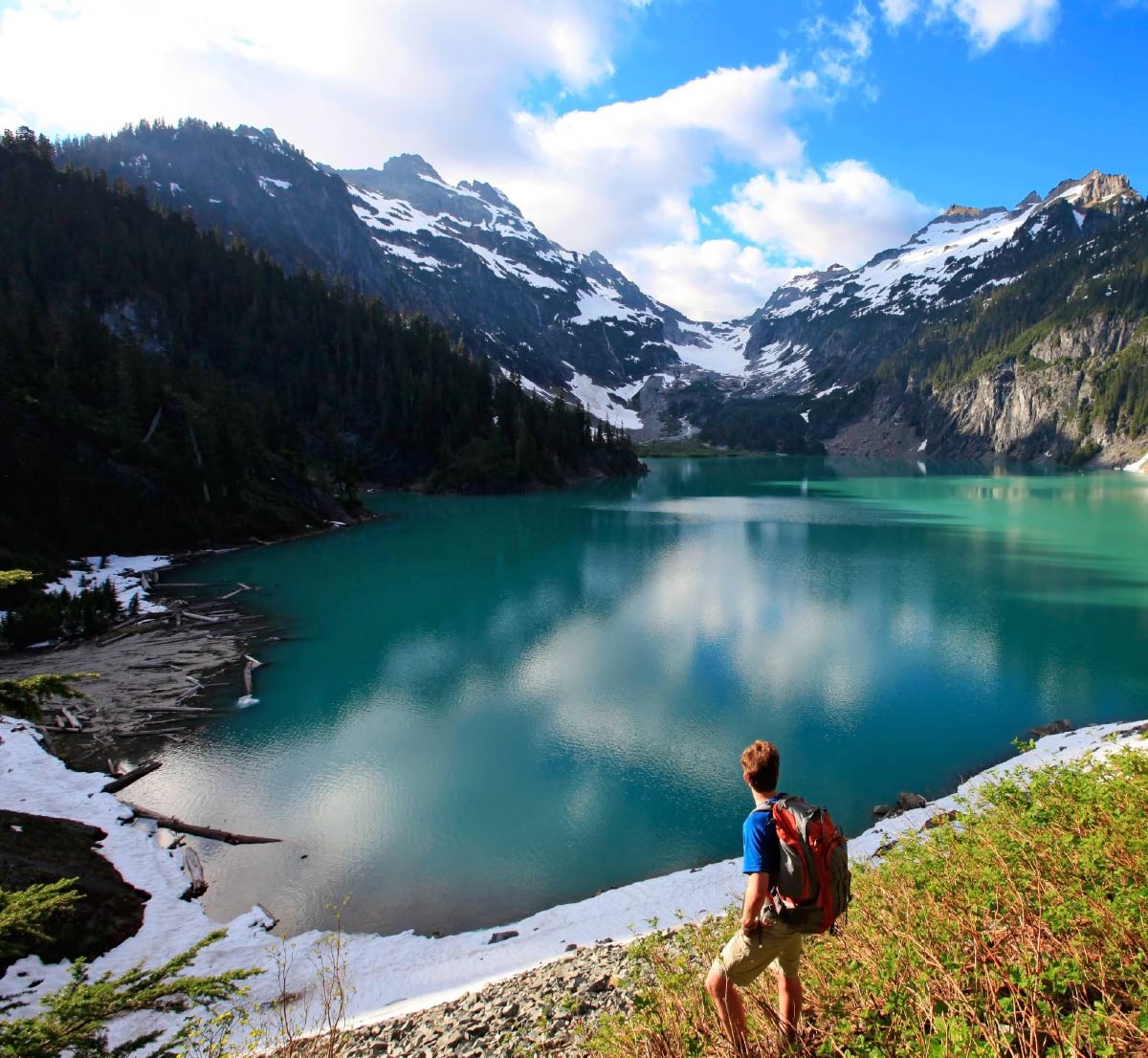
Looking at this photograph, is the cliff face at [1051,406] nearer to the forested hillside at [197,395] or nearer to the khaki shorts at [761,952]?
the forested hillside at [197,395]

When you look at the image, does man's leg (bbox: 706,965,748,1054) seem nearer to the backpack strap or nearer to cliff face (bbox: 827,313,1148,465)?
the backpack strap

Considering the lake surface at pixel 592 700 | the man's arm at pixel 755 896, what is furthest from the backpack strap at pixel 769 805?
the lake surface at pixel 592 700

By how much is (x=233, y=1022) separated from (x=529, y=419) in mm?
104354

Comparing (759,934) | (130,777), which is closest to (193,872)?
(130,777)

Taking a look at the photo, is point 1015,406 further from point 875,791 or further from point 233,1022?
point 233,1022

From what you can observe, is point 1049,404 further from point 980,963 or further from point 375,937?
point 375,937

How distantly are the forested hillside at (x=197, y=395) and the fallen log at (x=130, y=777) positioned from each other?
25.2 metres

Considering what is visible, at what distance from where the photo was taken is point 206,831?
47.9 feet

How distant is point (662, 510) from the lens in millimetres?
76688

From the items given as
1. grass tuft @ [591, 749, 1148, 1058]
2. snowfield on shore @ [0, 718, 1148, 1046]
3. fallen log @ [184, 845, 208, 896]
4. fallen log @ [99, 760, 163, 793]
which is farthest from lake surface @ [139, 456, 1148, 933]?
grass tuft @ [591, 749, 1148, 1058]

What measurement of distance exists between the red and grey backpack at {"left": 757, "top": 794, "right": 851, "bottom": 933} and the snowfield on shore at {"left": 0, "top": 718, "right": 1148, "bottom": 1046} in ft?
18.6

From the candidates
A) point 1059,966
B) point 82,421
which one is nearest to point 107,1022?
point 1059,966

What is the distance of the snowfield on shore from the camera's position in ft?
31.9

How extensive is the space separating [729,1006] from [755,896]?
1364 mm
